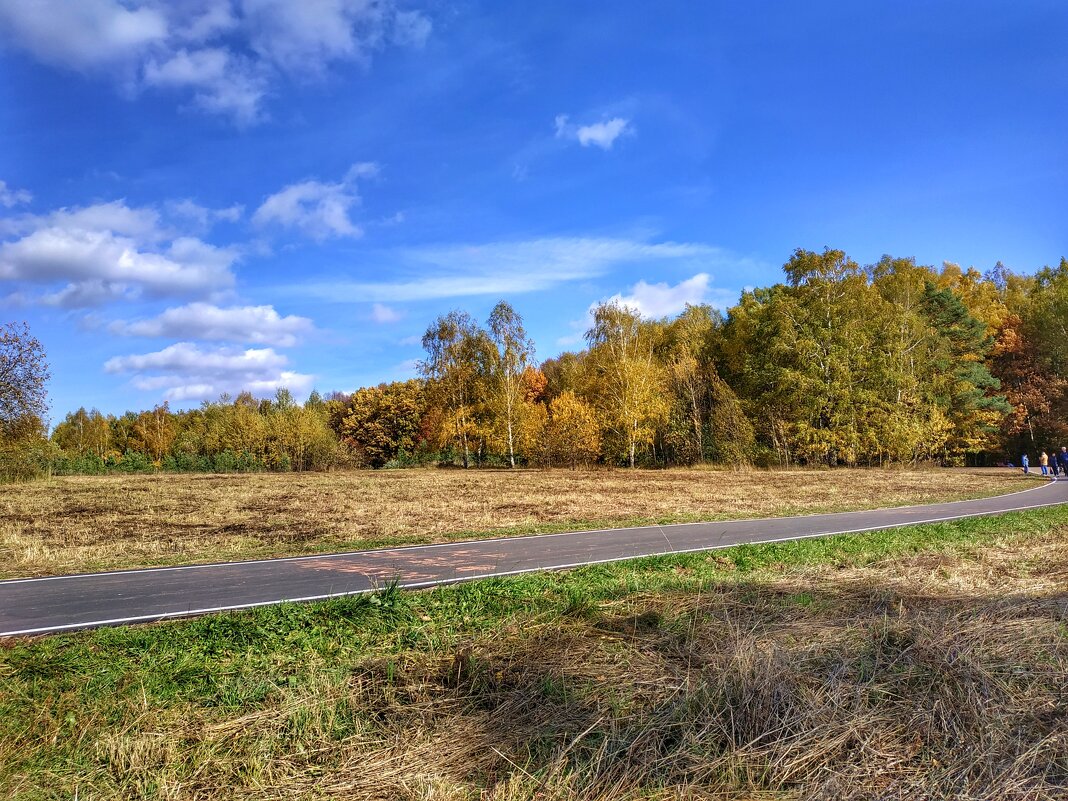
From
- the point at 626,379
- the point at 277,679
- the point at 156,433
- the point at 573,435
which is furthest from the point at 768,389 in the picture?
the point at 156,433

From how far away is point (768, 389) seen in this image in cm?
4256

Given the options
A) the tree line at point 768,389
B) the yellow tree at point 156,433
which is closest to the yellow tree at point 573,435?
the tree line at point 768,389

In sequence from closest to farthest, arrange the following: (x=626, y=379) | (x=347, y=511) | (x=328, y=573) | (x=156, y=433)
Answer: (x=328, y=573) → (x=347, y=511) → (x=626, y=379) → (x=156, y=433)

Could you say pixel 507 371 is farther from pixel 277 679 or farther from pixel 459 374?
pixel 277 679

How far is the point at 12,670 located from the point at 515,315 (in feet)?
157

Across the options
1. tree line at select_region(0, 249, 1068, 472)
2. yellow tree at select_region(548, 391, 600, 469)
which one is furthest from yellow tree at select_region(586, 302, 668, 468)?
yellow tree at select_region(548, 391, 600, 469)

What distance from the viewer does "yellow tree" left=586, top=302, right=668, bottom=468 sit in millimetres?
46062

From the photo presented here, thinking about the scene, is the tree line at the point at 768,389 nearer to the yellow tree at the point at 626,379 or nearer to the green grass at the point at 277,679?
the yellow tree at the point at 626,379

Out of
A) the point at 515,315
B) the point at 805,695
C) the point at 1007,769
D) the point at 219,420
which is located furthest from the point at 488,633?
the point at 219,420

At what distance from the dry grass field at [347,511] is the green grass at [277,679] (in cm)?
554

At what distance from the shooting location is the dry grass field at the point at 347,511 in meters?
12.0

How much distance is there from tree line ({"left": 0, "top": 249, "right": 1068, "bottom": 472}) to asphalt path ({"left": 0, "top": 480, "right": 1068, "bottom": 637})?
27.1 metres

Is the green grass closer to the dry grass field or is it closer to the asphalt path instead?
the asphalt path

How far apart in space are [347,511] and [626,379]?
101 ft
